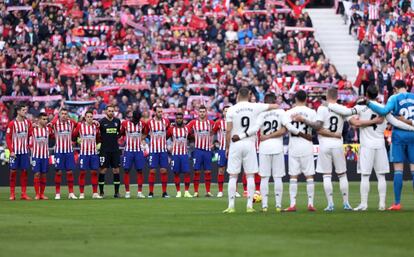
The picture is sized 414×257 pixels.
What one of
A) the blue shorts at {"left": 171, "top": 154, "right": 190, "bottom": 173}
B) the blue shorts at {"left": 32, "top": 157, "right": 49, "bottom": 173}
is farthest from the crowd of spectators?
the blue shorts at {"left": 32, "top": 157, "right": 49, "bottom": 173}

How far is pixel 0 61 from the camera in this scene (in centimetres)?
4512

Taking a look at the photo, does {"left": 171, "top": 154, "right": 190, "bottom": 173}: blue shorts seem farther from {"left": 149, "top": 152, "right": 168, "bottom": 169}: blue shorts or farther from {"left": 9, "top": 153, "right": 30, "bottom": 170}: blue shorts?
{"left": 9, "top": 153, "right": 30, "bottom": 170}: blue shorts

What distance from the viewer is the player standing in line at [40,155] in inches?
1251

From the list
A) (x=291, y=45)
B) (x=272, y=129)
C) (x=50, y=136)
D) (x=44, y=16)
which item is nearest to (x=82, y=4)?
(x=44, y=16)

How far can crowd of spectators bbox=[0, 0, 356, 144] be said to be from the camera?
144ft

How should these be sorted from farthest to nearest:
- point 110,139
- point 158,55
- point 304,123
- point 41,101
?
point 158,55 → point 41,101 → point 110,139 → point 304,123

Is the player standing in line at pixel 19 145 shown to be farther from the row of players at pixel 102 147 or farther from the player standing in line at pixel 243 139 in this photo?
the player standing in line at pixel 243 139

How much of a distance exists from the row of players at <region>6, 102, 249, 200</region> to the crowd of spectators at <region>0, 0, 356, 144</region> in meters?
8.91

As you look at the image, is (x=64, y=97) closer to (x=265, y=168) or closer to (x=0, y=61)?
(x=0, y=61)

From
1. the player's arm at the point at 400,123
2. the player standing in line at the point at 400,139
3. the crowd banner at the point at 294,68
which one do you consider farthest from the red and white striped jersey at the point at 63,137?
the crowd banner at the point at 294,68

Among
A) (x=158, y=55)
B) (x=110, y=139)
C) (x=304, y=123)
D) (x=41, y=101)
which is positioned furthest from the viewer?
(x=158, y=55)

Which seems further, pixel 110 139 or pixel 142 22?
pixel 142 22

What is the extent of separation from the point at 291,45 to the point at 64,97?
430 inches

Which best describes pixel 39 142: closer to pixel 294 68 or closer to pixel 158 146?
pixel 158 146
